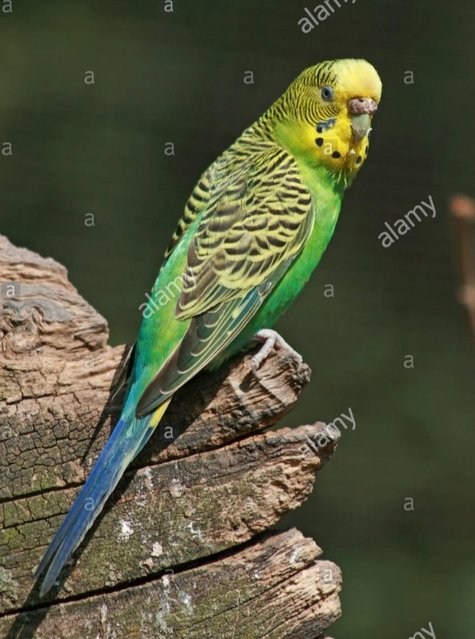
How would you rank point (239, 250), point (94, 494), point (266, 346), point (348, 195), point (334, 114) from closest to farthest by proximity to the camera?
1. point (94, 494)
2. point (266, 346)
3. point (239, 250)
4. point (334, 114)
5. point (348, 195)

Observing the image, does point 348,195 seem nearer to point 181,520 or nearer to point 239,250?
point 239,250

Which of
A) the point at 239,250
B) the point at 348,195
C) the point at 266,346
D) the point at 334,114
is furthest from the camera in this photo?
the point at 348,195

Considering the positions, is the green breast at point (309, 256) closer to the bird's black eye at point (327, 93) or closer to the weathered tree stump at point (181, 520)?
the bird's black eye at point (327, 93)

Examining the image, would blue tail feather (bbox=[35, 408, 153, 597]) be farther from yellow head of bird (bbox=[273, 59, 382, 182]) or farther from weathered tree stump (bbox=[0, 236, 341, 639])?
yellow head of bird (bbox=[273, 59, 382, 182])

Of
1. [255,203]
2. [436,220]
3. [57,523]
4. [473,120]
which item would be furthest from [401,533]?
[57,523]

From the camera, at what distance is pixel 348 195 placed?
542cm

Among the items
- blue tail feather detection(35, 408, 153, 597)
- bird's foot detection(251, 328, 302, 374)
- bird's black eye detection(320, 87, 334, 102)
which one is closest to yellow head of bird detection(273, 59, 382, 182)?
bird's black eye detection(320, 87, 334, 102)

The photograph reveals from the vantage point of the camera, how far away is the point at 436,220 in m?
5.49

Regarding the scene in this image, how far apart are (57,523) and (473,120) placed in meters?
3.63

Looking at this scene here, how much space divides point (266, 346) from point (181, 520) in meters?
0.49

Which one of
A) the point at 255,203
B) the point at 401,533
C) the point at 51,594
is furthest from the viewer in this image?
the point at 401,533

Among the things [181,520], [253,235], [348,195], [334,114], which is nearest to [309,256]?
[253,235]

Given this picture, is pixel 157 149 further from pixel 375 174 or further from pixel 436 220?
pixel 436 220

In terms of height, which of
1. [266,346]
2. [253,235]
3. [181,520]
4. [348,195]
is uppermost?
[253,235]
